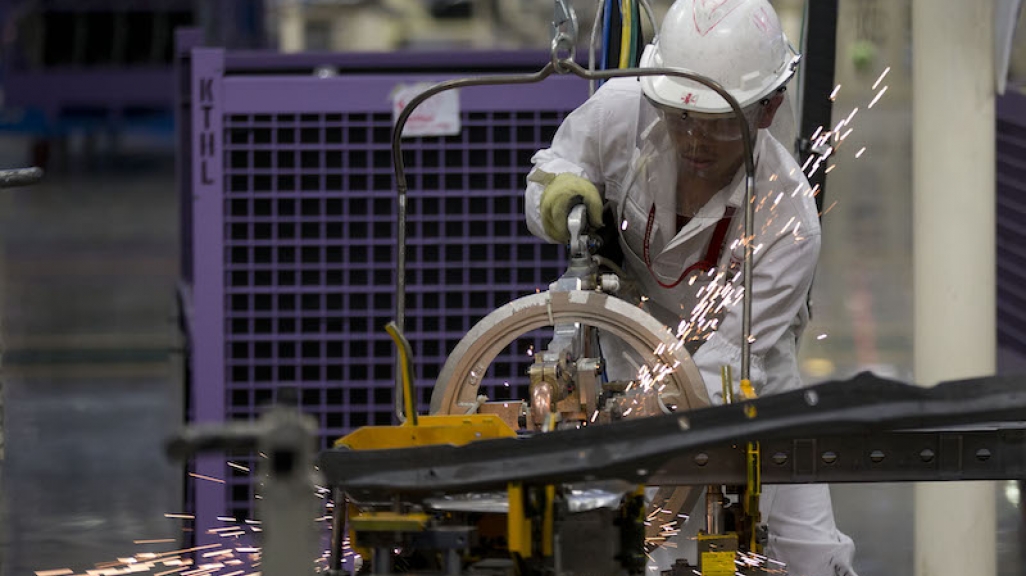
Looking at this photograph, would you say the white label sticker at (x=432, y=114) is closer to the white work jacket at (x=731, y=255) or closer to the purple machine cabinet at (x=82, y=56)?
the white work jacket at (x=731, y=255)

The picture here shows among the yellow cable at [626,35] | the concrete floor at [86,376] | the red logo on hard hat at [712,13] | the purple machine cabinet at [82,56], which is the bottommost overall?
the concrete floor at [86,376]

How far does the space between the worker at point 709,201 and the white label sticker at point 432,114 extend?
103cm

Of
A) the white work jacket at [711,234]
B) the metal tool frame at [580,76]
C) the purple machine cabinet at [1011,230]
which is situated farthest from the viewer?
the purple machine cabinet at [1011,230]

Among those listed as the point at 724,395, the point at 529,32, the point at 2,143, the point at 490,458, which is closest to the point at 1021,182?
the point at 724,395

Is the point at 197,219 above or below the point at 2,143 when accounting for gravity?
below

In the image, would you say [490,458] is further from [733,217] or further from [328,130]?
[328,130]

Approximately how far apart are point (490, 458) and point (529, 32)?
12166mm

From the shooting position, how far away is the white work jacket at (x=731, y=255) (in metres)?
3.44

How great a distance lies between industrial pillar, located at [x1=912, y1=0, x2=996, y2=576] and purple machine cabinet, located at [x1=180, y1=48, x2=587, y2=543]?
981 millimetres

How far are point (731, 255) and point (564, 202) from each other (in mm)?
422

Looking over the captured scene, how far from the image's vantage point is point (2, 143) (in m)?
20.8

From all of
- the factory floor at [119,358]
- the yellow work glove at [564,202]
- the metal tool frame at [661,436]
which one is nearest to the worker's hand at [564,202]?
the yellow work glove at [564,202]

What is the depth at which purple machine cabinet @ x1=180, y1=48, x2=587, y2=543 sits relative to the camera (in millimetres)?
4742

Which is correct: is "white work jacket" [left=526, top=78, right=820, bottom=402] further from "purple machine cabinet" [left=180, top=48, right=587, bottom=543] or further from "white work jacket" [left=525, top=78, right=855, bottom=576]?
"purple machine cabinet" [left=180, top=48, right=587, bottom=543]
